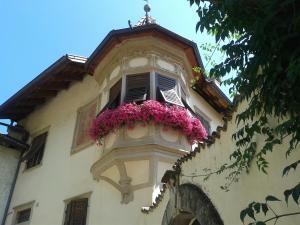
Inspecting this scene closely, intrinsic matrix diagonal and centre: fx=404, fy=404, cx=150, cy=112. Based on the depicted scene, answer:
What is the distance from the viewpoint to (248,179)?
4547 millimetres

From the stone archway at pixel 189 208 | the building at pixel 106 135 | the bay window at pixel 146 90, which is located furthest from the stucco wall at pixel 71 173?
the stone archway at pixel 189 208

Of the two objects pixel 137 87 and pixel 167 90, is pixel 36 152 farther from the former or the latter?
pixel 167 90

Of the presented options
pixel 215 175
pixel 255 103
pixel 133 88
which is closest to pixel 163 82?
pixel 133 88

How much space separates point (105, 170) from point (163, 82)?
9.35 ft

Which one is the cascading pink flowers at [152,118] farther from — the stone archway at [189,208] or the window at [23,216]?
the window at [23,216]

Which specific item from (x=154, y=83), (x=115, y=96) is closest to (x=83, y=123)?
(x=115, y=96)

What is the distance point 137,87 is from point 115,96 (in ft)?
2.38

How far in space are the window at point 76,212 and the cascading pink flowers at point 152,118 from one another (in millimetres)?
2197

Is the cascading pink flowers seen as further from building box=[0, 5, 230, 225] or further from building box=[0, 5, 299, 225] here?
building box=[0, 5, 230, 225]

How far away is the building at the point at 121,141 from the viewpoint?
20.2 feet

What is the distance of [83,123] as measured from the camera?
507 inches

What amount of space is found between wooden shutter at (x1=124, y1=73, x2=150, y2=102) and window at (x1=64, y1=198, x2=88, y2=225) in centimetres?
304

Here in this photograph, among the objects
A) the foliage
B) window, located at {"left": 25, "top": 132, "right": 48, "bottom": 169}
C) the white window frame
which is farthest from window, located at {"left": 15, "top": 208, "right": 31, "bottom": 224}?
the foliage

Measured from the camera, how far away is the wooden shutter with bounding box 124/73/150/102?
33.9 ft
